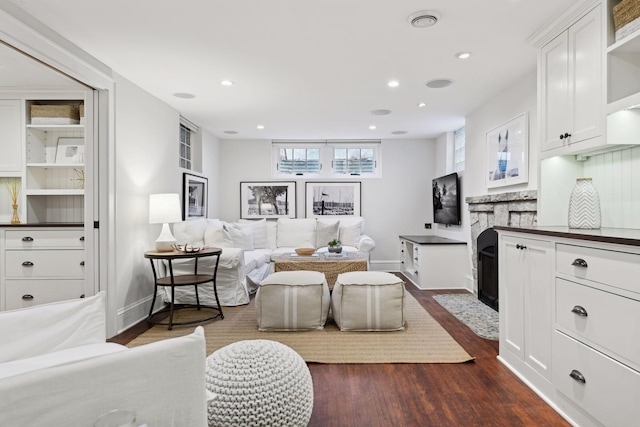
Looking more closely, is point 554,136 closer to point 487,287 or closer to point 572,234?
point 572,234

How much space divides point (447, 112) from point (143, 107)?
3.61 metres

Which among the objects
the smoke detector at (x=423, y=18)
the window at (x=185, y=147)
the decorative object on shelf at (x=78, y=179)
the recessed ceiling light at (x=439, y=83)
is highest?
the recessed ceiling light at (x=439, y=83)

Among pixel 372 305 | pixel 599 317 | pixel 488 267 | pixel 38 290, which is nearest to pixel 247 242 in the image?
pixel 38 290

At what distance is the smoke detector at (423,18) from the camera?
2.37 m

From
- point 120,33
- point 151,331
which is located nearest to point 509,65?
point 120,33

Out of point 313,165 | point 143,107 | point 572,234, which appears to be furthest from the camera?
point 313,165

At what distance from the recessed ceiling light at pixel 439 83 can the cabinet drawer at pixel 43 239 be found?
363 centimetres

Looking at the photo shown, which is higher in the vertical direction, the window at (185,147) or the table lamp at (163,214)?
the window at (185,147)

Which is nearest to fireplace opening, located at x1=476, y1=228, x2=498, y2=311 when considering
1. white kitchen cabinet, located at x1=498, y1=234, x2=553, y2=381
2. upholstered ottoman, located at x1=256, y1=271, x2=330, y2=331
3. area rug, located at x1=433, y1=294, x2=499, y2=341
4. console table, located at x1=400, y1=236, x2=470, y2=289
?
area rug, located at x1=433, y1=294, x2=499, y2=341

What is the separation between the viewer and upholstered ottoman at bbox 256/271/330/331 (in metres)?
3.25

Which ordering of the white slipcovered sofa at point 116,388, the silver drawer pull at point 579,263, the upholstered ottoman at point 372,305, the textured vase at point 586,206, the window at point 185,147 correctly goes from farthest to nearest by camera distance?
the window at point 185,147 < the upholstered ottoman at point 372,305 < the textured vase at point 586,206 < the silver drawer pull at point 579,263 < the white slipcovered sofa at point 116,388

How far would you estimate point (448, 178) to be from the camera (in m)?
5.55

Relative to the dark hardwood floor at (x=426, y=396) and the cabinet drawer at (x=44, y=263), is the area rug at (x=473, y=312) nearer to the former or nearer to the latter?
Result: the dark hardwood floor at (x=426, y=396)

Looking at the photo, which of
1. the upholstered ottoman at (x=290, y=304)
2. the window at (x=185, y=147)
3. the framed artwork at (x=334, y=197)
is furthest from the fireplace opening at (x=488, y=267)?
the window at (x=185, y=147)
